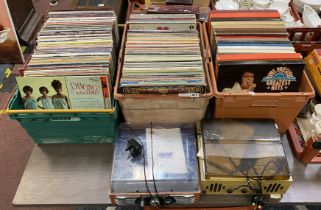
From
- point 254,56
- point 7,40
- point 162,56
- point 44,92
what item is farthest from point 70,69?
point 7,40

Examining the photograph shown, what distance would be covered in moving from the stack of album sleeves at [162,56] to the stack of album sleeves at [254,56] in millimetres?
83

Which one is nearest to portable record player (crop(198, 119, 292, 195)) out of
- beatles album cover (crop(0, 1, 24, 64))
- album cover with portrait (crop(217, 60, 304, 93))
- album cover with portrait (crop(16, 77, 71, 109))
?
album cover with portrait (crop(217, 60, 304, 93))

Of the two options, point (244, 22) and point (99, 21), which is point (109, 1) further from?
point (244, 22)

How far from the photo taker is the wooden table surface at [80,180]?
1.03 m

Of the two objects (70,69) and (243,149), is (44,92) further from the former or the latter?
(243,149)

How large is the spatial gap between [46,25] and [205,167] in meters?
0.81

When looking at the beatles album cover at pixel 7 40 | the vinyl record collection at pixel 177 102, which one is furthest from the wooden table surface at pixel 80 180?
the beatles album cover at pixel 7 40

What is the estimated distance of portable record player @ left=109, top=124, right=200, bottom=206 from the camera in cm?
98

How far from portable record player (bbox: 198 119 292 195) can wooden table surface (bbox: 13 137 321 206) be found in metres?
0.07

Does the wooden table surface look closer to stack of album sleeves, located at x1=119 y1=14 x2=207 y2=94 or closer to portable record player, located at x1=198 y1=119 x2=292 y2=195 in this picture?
portable record player, located at x1=198 y1=119 x2=292 y2=195

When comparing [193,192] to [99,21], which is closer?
[193,192]

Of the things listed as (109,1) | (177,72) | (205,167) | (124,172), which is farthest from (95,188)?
(109,1)

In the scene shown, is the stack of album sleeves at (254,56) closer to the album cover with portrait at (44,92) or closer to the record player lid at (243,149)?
the record player lid at (243,149)

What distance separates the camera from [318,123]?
1093mm
